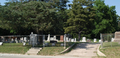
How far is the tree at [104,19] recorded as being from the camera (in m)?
46.7

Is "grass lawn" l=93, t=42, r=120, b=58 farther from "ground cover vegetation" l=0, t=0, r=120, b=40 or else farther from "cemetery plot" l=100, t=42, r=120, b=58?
"ground cover vegetation" l=0, t=0, r=120, b=40

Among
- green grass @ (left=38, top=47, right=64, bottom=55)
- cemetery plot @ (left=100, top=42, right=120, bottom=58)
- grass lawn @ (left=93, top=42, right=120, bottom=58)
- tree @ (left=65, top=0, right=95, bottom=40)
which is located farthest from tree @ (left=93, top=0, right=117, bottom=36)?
green grass @ (left=38, top=47, right=64, bottom=55)

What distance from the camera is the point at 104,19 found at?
47375 mm

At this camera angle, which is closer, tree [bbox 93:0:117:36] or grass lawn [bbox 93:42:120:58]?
grass lawn [bbox 93:42:120:58]

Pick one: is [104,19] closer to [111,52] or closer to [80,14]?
[80,14]

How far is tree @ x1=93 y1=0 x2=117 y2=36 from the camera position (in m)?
46.7

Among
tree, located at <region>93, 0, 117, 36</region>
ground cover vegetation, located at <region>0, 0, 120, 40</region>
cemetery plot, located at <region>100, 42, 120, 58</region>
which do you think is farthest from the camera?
tree, located at <region>93, 0, 117, 36</region>

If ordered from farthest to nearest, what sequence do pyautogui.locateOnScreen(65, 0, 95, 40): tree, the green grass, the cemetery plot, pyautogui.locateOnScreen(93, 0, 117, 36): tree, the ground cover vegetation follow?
pyautogui.locateOnScreen(93, 0, 117, 36): tree < pyautogui.locateOnScreen(65, 0, 95, 40): tree < the ground cover vegetation < the green grass < the cemetery plot

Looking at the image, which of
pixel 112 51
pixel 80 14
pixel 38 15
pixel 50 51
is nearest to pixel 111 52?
pixel 112 51

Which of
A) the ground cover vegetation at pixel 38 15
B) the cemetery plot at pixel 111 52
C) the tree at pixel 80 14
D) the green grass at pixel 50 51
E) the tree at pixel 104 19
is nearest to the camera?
the cemetery plot at pixel 111 52

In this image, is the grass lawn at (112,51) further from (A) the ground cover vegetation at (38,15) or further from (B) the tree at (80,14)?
(B) the tree at (80,14)

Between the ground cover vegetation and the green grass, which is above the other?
the ground cover vegetation

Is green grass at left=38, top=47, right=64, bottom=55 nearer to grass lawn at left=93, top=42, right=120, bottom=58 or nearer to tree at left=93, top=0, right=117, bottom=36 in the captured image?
grass lawn at left=93, top=42, right=120, bottom=58

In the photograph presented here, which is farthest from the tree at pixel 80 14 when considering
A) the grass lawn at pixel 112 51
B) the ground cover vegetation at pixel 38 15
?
the grass lawn at pixel 112 51
